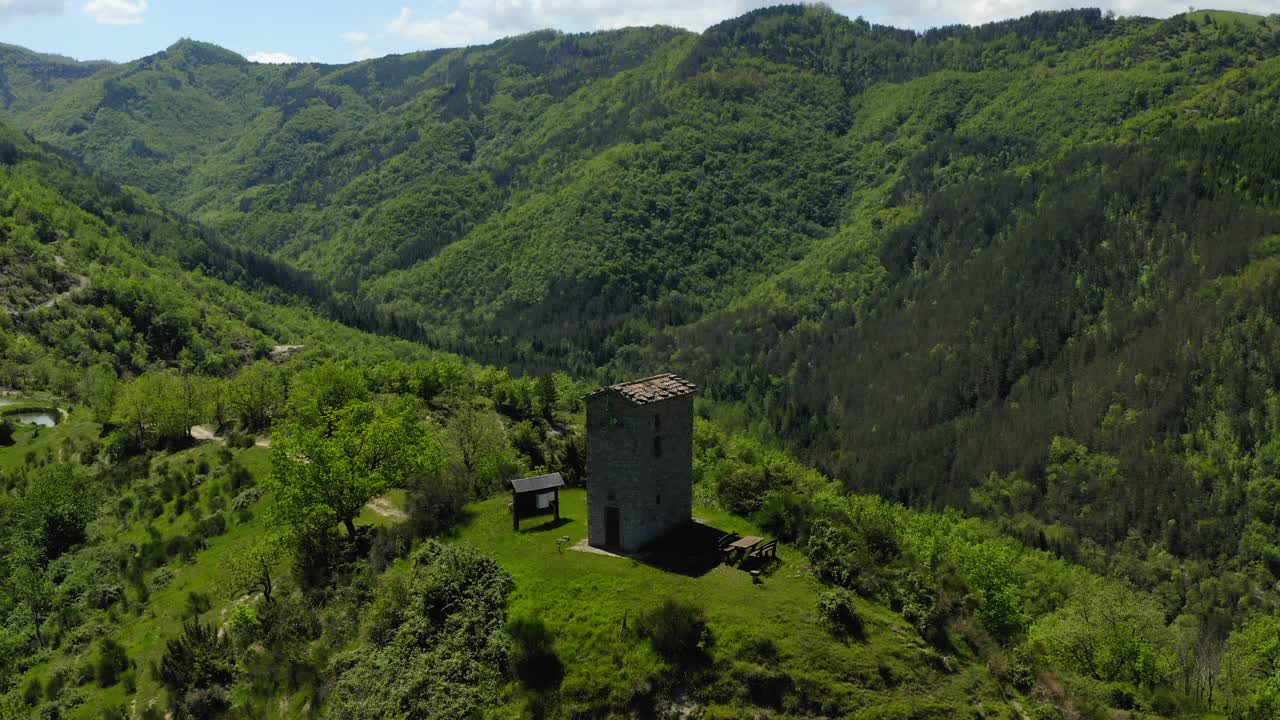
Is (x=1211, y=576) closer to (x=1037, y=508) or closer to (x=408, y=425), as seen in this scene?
(x=1037, y=508)

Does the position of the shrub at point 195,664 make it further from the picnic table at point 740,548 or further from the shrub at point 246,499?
the picnic table at point 740,548

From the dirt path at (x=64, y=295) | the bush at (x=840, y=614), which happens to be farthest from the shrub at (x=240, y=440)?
the dirt path at (x=64, y=295)

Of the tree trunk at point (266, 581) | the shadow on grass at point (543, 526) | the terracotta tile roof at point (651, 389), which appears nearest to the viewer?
the terracotta tile roof at point (651, 389)

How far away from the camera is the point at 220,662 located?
51.3 m

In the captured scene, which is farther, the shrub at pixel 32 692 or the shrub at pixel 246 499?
the shrub at pixel 246 499

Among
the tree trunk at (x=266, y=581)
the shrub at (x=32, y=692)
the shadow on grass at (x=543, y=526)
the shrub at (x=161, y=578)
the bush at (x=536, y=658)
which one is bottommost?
the shrub at (x=32, y=692)

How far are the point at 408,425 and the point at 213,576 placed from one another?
17.6 m

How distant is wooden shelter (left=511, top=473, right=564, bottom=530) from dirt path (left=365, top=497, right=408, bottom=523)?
1126 cm

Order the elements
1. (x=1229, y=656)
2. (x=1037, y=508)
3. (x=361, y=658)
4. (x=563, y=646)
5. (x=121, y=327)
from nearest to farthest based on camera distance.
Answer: (x=563, y=646) < (x=361, y=658) < (x=1229, y=656) < (x=121, y=327) < (x=1037, y=508)

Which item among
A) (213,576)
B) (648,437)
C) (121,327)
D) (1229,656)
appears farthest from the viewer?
(121,327)

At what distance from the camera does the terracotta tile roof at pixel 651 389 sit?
5056cm

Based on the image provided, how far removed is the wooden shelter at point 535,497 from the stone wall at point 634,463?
6047 mm

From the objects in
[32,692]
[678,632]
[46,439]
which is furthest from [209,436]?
[678,632]

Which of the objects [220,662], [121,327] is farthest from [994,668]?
[121,327]
